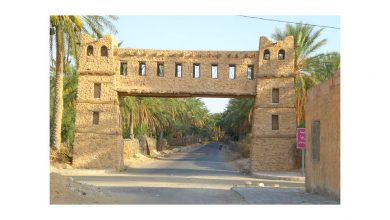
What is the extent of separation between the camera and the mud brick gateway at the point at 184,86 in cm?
2717

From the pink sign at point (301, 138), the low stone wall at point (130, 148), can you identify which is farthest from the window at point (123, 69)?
the pink sign at point (301, 138)

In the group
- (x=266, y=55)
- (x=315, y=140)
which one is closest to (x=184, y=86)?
(x=266, y=55)

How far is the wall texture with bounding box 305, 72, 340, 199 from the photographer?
13133 mm

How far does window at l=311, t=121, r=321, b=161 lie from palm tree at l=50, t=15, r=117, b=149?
1491 centimetres

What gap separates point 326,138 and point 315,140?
62.5 inches

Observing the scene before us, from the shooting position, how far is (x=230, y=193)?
17250 millimetres

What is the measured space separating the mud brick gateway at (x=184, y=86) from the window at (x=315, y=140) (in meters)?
10.9

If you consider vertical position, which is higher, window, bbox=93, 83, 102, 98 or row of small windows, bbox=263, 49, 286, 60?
row of small windows, bbox=263, 49, 286, 60

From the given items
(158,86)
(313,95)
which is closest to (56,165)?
(158,86)

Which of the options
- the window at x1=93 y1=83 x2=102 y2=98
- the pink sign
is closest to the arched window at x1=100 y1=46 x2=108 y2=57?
the window at x1=93 y1=83 x2=102 y2=98

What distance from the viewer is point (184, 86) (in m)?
27.3

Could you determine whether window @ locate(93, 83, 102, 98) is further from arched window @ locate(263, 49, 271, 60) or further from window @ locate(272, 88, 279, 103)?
window @ locate(272, 88, 279, 103)

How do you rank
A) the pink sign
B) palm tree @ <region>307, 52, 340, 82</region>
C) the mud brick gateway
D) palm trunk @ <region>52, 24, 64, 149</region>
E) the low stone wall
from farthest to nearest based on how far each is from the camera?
the low stone wall
palm tree @ <region>307, 52, 340, 82</region>
the mud brick gateway
palm trunk @ <region>52, 24, 64, 149</region>
the pink sign

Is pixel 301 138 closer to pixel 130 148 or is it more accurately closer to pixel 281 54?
pixel 281 54
